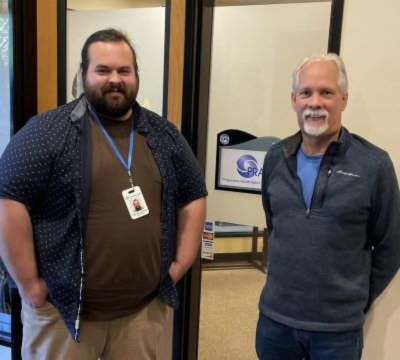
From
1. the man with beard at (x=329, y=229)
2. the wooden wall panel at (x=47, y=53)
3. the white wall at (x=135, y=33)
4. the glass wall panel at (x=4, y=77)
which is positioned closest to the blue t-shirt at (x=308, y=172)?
the man with beard at (x=329, y=229)

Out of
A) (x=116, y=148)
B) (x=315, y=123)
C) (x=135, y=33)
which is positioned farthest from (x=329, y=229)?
(x=135, y=33)

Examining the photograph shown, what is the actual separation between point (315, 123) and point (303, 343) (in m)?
0.70

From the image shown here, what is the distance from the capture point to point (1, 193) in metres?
1.35

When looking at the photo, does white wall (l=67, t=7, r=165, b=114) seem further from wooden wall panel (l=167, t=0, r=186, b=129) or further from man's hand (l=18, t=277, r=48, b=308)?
man's hand (l=18, t=277, r=48, b=308)

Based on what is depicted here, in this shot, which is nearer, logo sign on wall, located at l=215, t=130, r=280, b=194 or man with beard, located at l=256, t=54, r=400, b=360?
man with beard, located at l=256, t=54, r=400, b=360

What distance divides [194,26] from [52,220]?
3.30 feet

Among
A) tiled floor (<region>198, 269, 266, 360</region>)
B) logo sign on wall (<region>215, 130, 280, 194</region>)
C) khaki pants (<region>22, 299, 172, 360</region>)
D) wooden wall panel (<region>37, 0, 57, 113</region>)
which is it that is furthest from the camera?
tiled floor (<region>198, 269, 266, 360</region>)

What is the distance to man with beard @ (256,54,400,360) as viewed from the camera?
135 centimetres

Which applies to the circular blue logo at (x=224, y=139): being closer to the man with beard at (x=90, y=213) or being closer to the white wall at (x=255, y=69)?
the white wall at (x=255, y=69)

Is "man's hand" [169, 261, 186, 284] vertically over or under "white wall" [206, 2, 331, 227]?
under

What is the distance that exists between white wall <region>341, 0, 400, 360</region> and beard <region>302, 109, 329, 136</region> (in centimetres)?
30

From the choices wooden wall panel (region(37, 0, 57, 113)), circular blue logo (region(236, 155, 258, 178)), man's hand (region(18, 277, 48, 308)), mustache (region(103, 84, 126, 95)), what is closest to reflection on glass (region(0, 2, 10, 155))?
wooden wall panel (region(37, 0, 57, 113))

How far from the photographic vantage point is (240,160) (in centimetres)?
204

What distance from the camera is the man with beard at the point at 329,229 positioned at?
1.35m
